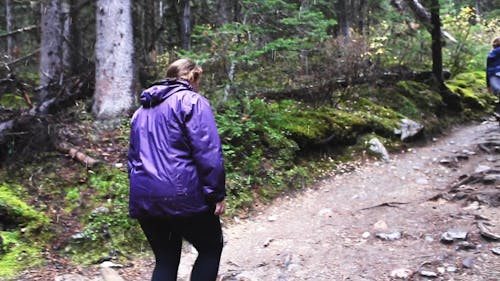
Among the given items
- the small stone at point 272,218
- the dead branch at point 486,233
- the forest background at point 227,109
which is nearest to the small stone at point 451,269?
the dead branch at point 486,233

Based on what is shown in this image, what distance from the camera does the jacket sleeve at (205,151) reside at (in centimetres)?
275

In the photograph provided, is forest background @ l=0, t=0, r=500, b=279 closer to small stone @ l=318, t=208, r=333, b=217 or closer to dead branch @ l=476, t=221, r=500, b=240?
small stone @ l=318, t=208, r=333, b=217

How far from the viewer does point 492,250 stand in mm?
4094

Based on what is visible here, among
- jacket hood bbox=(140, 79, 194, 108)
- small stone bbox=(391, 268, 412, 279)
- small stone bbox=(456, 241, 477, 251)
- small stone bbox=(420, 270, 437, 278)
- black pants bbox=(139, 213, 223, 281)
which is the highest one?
jacket hood bbox=(140, 79, 194, 108)

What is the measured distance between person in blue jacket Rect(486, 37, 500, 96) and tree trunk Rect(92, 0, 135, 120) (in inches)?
264

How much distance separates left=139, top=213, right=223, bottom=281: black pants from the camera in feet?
9.53

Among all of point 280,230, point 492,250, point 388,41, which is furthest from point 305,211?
point 388,41

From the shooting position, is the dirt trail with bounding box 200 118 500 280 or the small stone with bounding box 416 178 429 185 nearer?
the dirt trail with bounding box 200 118 500 280

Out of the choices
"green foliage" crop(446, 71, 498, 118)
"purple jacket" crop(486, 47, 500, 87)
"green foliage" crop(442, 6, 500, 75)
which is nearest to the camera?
"purple jacket" crop(486, 47, 500, 87)

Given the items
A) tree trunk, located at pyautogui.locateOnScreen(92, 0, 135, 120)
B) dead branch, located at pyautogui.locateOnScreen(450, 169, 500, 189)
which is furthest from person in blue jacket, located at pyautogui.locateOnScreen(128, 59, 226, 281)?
tree trunk, located at pyautogui.locateOnScreen(92, 0, 135, 120)

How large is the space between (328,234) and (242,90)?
3490 millimetres

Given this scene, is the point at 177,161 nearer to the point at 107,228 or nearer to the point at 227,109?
the point at 107,228

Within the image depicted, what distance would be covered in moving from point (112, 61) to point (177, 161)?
504 cm

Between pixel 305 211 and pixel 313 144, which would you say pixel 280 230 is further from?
pixel 313 144
